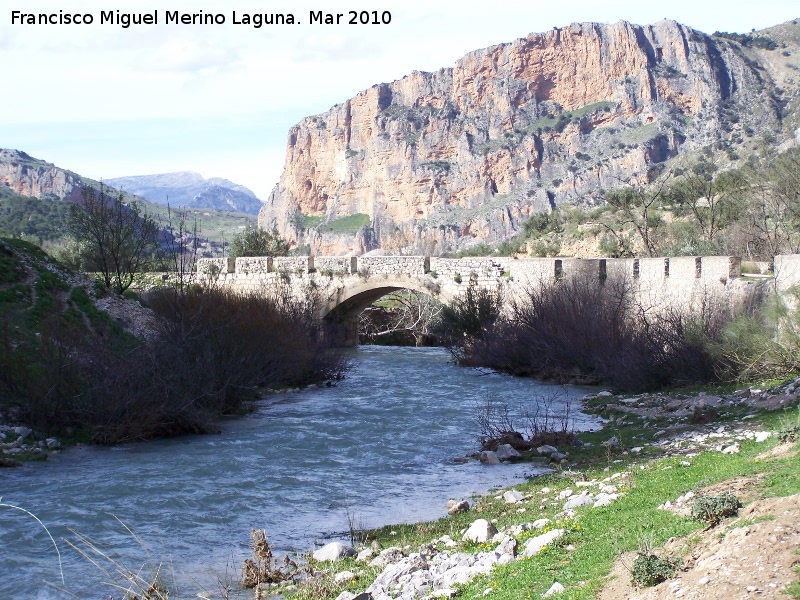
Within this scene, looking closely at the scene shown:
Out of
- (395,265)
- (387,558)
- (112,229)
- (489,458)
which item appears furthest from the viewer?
(395,265)

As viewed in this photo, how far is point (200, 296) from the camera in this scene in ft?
61.1

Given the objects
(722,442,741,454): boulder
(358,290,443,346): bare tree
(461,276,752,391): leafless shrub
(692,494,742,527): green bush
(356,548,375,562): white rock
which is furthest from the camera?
(358,290,443,346): bare tree

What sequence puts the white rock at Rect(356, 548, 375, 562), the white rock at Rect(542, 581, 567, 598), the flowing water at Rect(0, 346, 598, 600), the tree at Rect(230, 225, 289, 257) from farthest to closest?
the tree at Rect(230, 225, 289, 257) < the flowing water at Rect(0, 346, 598, 600) < the white rock at Rect(356, 548, 375, 562) < the white rock at Rect(542, 581, 567, 598)

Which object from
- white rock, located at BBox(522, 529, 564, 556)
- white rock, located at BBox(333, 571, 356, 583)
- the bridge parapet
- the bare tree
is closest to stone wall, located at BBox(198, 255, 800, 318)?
the bridge parapet

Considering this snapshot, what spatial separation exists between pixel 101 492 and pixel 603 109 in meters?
112

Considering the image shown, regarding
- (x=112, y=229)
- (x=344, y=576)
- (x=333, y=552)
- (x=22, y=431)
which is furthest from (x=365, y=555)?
Result: (x=112, y=229)

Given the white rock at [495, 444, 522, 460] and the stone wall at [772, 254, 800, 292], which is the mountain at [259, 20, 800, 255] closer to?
the stone wall at [772, 254, 800, 292]

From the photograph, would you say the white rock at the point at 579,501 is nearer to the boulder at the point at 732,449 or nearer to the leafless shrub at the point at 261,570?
the boulder at the point at 732,449

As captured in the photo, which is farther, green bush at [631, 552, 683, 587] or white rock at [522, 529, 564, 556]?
white rock at [522, 529, 564, 556]

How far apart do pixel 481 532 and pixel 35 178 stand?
10879cm

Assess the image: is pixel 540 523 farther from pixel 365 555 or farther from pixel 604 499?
pixel 365 555

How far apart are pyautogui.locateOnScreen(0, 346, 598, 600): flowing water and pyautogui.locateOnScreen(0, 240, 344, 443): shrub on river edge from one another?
1.86ft

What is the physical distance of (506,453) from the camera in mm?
12094

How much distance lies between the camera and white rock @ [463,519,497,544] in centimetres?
722
